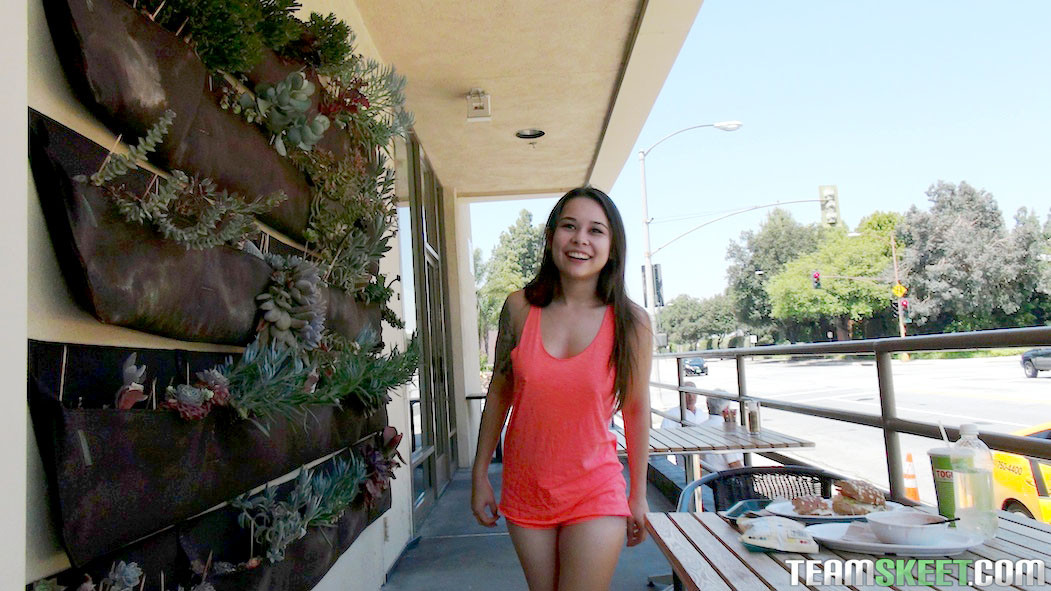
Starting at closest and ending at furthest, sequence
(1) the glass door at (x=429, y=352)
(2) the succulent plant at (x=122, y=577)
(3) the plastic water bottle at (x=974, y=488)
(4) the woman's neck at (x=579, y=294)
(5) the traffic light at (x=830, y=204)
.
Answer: (2) the succulent plant at (x=122, y=577)
(3) the plastic water bottle at (x=974, y=488)
(4) the woman's neck at (x=579, y=294)
(1) the glass door at (x=429, y=352)
(5) the traffic light at (x=830, y=204)

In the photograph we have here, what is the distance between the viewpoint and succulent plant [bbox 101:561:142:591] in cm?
103

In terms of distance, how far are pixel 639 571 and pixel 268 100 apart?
9.62ft

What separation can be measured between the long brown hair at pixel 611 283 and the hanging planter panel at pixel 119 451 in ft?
2.67

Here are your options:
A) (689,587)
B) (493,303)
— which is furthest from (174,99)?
(493,303)

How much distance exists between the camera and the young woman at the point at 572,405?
1.71 meters

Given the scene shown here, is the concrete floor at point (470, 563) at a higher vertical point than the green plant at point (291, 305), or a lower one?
lower

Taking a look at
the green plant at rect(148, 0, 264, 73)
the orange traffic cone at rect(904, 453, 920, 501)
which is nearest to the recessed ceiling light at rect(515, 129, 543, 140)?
the orange traffic cone at rect(904, 453, 920, 501)

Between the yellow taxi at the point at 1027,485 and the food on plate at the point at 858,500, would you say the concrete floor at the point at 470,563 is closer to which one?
the yellow taxi at the point at 1027,485

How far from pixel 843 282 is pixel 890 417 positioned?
2330 inches

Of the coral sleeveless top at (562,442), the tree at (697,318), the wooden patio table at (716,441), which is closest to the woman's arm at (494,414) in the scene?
the coral sleeveless top at (562,442)

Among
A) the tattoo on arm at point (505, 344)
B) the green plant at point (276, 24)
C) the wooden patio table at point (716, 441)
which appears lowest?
the wooden patio table at point (716, 441)

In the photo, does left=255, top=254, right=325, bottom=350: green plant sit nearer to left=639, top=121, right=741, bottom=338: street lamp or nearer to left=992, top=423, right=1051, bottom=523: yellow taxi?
left=992, top=423, right=1051, bottom=523: yellow taxi

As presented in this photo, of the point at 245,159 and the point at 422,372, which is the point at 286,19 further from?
the point at 422,372

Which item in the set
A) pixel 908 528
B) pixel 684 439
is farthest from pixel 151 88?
pixel 684 439
